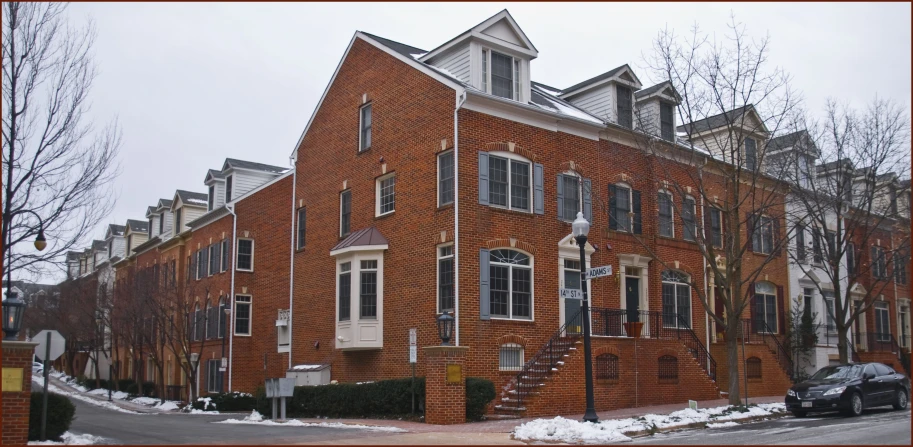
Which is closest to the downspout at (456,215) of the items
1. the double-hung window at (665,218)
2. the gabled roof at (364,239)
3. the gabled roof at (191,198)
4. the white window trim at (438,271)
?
the white window trim at (438,271)

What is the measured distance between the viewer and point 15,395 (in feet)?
51.3

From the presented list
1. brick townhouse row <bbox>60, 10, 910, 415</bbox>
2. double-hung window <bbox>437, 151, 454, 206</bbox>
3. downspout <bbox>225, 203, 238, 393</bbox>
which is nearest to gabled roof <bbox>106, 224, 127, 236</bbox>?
downspout <bbox>225, 203, 238, 393</bbox>

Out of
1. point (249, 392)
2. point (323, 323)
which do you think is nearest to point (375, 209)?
point (323, 323)

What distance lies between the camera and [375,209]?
91.5ft

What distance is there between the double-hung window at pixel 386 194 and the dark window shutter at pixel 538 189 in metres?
4.68

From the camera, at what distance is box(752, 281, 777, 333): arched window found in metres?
34.2

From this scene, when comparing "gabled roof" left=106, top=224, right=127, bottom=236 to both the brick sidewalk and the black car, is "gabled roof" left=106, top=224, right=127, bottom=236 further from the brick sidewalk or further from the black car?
the black car

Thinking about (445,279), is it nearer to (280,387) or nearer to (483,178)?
(483,178)

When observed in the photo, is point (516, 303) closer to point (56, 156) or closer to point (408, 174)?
point (408, 174)

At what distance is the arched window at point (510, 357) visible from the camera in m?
24.0

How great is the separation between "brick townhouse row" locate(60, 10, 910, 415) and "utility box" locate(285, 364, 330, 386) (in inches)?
4.4

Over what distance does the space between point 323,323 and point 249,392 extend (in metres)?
8.51

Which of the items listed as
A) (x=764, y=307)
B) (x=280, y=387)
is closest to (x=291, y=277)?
(x=280, y=387)

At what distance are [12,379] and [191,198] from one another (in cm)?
3376
